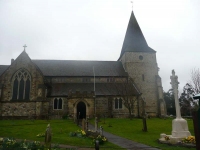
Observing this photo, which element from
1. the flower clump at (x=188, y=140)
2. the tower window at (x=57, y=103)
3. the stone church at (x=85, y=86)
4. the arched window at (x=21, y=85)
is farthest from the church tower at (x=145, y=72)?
the flower clump at (x=188, y=140)

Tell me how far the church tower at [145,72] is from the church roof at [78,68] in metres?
2.34

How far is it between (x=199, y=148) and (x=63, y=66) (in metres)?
37.5

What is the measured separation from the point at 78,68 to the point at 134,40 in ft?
46.3

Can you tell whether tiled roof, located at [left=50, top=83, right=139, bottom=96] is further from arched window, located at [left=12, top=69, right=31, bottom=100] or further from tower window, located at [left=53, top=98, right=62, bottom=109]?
arched window, located at [left=12, top=69, right=31, bottom=100]

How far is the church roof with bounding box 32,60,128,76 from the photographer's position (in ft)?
125

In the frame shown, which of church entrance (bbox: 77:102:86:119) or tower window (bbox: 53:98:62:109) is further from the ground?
tower window (bbox: 53:98:62:109)

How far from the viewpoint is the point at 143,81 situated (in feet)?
129

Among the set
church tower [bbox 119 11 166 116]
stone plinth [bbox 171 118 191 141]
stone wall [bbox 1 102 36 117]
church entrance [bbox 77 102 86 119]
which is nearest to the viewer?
stone plinth [bbox 171 118 191 141]

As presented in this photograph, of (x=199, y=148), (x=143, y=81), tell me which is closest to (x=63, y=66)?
(x=143, y=81)

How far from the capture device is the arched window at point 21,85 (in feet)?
104

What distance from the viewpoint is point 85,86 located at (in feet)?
119

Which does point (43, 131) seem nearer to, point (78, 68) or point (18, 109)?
point (18, 109)

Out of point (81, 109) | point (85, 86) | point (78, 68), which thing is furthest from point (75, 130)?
point (78, 68)

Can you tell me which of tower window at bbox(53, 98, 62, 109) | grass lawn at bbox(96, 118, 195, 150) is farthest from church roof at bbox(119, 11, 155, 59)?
grass lawn at bbox(96, 118, 195, 150)
